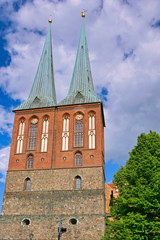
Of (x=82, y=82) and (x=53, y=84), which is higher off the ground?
(x=53, y=84)

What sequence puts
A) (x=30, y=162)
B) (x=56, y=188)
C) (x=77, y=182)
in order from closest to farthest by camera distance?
(x=56, y=188) < (x=77, y=182) < (x=30, y=162)

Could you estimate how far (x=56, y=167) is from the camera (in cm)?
2761

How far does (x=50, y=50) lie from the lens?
3747 centimetres

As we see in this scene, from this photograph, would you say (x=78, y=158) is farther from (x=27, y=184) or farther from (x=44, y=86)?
(x=44, y=86)

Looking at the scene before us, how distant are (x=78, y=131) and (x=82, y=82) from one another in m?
6.99

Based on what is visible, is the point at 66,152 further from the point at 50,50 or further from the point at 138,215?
the point at 50,50

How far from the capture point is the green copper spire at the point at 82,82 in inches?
1224

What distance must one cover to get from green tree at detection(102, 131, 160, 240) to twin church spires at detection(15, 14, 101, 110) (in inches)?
426

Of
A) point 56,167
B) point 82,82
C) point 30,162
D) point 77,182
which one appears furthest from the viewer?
point 82,82

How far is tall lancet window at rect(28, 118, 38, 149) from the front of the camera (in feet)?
97.2

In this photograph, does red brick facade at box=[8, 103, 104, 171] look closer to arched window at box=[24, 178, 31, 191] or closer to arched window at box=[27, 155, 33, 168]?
arched window at box=[27, 155, 33, 168]

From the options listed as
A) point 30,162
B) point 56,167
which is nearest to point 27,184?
point 30,162

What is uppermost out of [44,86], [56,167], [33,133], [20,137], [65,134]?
[44,86]

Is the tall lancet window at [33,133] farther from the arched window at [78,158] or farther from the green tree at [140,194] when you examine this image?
the green tree at [140,194]
